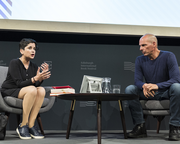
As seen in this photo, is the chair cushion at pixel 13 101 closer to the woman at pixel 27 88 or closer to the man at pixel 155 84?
the woman at pixel 27 88

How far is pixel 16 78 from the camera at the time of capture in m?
2.49

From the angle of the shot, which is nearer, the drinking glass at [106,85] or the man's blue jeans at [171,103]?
the man's blue jeans at [171,103]

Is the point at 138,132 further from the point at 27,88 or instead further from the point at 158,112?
the point at 27,88

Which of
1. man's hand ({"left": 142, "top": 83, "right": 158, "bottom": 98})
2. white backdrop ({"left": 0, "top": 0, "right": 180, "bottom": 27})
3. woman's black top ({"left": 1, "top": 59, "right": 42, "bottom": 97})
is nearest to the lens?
man's hand ({"left": 142, "top": 83, "right": 158, "bottom": 98})

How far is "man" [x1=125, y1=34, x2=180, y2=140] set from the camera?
2.18 metres

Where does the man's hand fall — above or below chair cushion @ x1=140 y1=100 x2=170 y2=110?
above

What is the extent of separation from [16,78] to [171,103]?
171cm

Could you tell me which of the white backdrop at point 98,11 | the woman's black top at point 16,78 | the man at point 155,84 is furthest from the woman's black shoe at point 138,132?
the white backdrop at point 98,11

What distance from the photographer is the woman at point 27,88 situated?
2336 millimetres

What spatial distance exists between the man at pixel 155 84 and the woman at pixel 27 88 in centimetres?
100

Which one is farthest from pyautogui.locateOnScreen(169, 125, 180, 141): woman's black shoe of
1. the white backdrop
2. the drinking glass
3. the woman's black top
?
the white backdrop

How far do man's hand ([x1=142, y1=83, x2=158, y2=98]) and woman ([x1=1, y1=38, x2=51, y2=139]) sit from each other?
108cm

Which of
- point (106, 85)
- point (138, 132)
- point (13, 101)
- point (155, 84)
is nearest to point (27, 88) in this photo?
point (13, 101)

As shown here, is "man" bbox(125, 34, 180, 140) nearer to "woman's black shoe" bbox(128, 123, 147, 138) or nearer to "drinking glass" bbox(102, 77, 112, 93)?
"woman's black shoe" bbox(128, 123, 147, 138)
